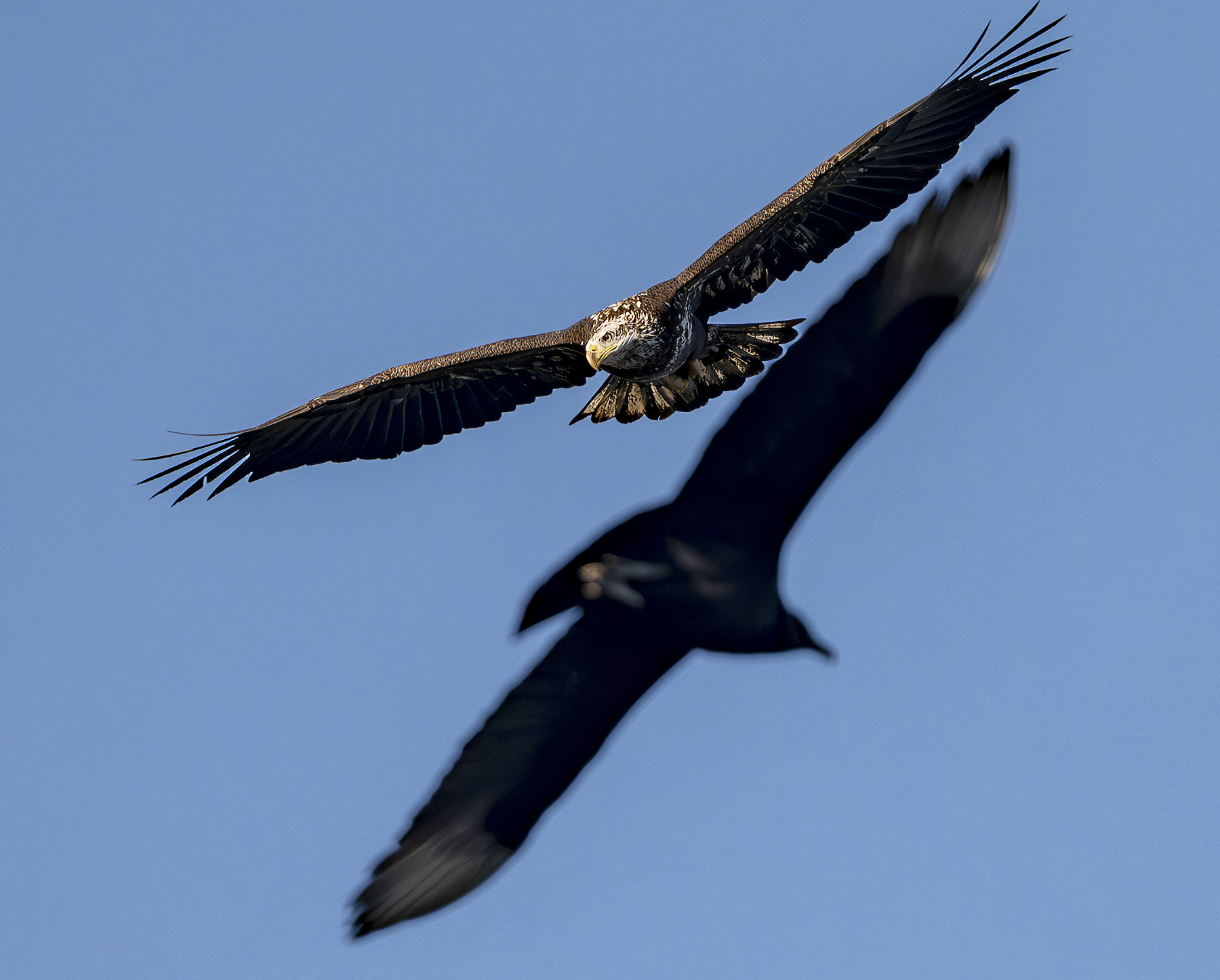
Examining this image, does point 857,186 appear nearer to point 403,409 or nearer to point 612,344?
point 612,344

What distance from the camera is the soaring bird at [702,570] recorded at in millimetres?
6242

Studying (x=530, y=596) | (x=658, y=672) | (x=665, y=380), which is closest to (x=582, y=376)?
(x=665, y=380)

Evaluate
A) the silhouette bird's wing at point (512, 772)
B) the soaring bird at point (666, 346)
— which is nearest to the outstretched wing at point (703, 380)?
the soaring bird at point (666, 346)

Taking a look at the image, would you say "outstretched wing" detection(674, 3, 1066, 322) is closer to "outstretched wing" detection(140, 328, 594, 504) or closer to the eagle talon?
"outstretched wing" detection(140, 328, 594, 504)

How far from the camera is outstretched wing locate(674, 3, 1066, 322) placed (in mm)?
9273

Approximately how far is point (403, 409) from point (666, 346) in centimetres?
176

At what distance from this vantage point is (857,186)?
9.57 metres

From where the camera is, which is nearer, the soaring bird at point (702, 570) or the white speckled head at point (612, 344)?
the soaring bird at point (702, 570)

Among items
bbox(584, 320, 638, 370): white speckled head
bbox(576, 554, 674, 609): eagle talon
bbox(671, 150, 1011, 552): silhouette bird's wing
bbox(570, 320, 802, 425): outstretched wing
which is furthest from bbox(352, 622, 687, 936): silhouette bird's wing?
bbox(570, 320, 802, 425): outstretched wing

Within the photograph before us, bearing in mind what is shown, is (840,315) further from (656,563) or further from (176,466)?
(176,466)

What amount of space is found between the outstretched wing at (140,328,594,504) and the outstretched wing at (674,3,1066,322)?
1.13 metres

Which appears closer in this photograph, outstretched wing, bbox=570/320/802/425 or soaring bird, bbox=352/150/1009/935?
soaring bird, bbox=352/150/1009/935

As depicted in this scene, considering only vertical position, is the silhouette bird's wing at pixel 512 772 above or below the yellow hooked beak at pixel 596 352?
below

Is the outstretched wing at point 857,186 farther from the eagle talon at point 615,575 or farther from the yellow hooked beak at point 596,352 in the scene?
the eagle talon at point 615,575
